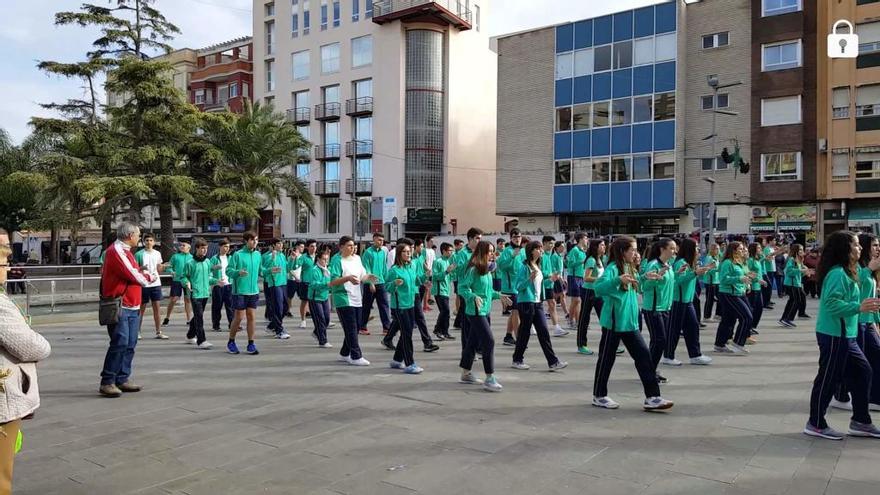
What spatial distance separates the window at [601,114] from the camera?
3478 cm

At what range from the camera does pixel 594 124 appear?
35125 mm

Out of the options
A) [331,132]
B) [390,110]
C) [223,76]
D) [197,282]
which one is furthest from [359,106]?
[197,282]

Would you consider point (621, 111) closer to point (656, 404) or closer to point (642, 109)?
point (642, 109)

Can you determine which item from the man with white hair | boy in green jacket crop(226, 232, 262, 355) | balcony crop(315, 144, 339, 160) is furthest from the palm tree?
the man with white hair

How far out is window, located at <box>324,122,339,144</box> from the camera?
4581cm

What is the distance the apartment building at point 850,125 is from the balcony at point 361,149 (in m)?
26.1

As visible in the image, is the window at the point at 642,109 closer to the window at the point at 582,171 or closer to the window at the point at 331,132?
the window at the point at 582,171

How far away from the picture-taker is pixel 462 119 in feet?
144

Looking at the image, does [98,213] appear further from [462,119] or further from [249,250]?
[462,119]

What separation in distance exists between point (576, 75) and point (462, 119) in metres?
10.0

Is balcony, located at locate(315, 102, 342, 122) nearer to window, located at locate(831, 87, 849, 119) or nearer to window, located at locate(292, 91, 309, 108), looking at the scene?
window, located at locate(292, 91, 309, 108)

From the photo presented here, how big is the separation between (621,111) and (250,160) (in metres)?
19.1

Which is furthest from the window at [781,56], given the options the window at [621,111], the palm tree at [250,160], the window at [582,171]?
the palm tree at [250,160]

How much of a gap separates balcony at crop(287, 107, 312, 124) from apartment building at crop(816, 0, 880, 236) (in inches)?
1248
